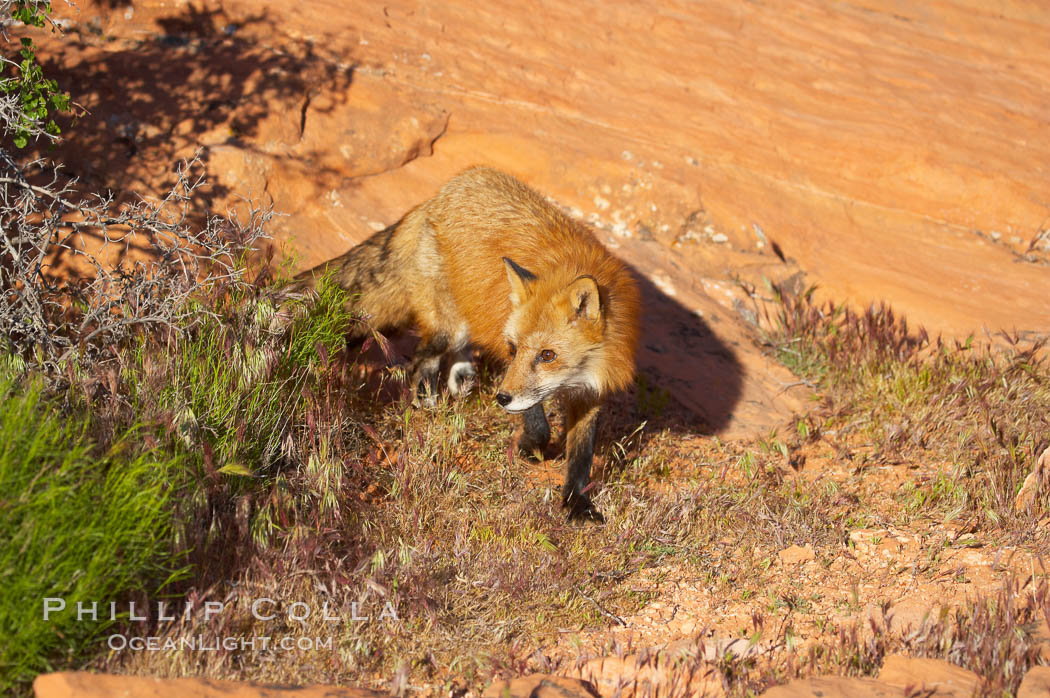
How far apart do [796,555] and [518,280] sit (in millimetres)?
2229

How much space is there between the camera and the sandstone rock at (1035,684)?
3.24 meters

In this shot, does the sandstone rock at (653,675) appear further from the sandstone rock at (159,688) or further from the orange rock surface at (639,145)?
the orange rock surface at (639,145)

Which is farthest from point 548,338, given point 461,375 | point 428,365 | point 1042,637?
point 1042,637

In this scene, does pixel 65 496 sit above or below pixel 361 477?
above

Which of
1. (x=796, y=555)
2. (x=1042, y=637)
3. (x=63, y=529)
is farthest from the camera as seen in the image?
(x=796, y=555)

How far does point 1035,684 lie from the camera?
130 inches

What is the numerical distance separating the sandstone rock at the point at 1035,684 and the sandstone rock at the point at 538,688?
5.61 feet

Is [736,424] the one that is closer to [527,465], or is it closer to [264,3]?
[527,465]

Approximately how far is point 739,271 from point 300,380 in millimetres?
4313

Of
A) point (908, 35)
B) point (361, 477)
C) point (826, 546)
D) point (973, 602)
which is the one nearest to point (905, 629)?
point (973, 602)

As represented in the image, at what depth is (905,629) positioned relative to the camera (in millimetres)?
3877

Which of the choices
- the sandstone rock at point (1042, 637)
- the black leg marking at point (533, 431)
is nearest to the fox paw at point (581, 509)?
the black leg marking at point (533, 431)

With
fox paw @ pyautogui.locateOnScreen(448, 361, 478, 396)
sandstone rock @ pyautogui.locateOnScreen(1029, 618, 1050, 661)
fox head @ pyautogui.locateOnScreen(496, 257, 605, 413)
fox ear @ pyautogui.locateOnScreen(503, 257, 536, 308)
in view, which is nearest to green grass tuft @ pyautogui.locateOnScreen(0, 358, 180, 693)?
fox head @ pyautogui.locateOnScreen(496, 257, 605, 413)

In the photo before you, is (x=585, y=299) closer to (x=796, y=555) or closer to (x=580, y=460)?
(x=580, y=460)
